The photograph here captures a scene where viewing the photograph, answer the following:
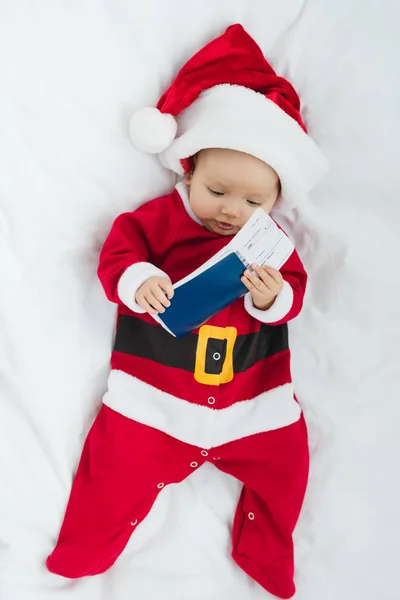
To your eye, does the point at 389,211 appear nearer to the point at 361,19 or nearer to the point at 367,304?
the point at 367,304

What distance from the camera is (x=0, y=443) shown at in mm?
945

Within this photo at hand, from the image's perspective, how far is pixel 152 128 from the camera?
3.17 feet

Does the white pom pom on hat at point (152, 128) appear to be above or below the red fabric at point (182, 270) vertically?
above

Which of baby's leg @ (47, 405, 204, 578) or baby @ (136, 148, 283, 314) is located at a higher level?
baby @ (136, 148, 283, 314)

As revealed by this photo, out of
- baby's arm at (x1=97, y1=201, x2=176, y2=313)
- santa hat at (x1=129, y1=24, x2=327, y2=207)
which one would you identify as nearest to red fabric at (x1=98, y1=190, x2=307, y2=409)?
baby's arm at (x1=97, y1=201, x2=176, y2=313)

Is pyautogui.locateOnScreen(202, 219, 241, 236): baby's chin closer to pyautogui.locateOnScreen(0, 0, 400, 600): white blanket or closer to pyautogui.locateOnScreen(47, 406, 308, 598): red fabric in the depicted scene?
pyautogui.locateOnScreen(0, 0, 400, 600): white blanket

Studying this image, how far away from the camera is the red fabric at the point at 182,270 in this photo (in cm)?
100

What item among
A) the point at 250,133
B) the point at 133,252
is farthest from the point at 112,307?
the point at 250,133

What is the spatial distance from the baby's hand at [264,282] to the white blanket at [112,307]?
0.20 meters

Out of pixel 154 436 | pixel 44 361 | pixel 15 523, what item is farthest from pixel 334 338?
pixel 15 523

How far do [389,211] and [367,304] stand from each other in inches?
6.5

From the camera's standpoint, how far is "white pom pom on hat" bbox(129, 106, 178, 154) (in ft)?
3.17

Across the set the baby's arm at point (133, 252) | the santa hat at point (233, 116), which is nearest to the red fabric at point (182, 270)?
the baby's arm at point (133, 252)

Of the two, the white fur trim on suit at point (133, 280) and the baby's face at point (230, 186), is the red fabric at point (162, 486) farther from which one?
the baby's face at point (230, 186)
